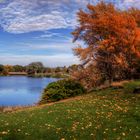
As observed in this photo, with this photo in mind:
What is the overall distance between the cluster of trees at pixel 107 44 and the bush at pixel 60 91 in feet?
14.9

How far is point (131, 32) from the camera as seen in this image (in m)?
42.8

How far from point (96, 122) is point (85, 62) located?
27.3m

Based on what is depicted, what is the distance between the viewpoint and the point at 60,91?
1416 inches

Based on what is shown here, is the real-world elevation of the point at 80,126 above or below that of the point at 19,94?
above

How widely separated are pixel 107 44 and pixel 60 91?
9585 mm

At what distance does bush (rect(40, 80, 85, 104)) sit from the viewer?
117 feet

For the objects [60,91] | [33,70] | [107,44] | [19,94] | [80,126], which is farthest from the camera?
[33,70]

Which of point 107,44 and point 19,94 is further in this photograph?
point 19,94

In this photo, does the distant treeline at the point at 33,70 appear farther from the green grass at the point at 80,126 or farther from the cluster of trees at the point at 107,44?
the green grass at the point at 80,126

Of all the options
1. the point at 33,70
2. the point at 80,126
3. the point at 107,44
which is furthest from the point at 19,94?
the point at 33,70

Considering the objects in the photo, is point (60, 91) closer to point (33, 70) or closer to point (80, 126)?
point (80, 126)

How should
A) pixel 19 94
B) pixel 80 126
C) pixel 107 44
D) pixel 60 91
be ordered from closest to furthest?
pixel 80 126
pixel 60 91
pixel 107 44
pixel 19 94

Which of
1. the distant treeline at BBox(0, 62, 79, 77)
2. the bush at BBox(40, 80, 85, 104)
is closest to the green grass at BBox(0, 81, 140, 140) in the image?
the bush at BBox(40, 80, 85, 104)

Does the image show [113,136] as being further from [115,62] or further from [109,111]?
[115,62]
